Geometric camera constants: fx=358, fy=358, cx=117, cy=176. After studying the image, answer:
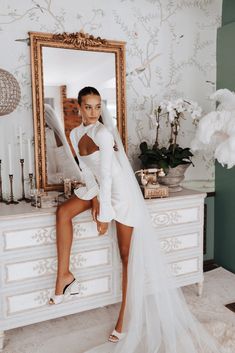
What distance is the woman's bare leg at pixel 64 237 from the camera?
7.75 feet

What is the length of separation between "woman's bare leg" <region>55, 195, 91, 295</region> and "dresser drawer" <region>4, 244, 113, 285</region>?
9 centimetres

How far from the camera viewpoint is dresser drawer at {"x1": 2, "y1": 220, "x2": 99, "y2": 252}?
90.5 inches

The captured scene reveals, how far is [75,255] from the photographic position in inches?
99.6

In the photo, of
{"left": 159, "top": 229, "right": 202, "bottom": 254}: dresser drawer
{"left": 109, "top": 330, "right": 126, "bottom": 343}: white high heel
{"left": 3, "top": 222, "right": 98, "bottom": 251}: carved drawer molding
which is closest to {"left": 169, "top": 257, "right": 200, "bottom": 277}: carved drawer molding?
{"left": 159, "top": 229, "right": 202, "bottom": 254}: dresser drawer

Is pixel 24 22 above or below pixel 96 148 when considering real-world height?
above

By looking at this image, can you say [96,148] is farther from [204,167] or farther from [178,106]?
[204,167]

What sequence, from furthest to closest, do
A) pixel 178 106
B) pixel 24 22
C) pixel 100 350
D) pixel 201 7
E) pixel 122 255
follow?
pixel 201 7, pixel 178 106, pixel 24 22, pixel 122 255, pixel 100 350

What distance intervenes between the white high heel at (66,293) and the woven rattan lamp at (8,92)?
1270 mm

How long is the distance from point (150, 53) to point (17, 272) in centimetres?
215

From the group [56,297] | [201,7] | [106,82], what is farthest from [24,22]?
[56,297]

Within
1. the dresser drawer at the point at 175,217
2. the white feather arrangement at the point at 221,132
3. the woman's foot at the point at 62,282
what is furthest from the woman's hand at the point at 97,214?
the white feather arrangement at the point at 221,132

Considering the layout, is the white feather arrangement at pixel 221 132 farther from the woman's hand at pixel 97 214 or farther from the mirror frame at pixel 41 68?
the woman's hand at pixel 97 214

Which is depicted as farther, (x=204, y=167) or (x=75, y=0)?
(x=204, y=167)

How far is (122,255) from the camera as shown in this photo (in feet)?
8.27
